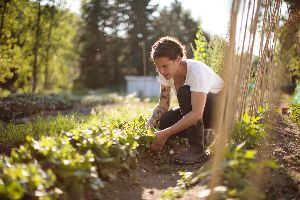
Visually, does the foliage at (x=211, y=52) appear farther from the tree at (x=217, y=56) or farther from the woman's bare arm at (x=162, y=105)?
the woman's bare arm at (x=162, y=105)

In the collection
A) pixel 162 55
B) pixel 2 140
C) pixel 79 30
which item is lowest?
pixel 2 140

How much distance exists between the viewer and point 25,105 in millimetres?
7117

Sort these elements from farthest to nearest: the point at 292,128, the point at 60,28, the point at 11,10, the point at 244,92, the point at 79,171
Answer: the point at 60,28, the point at 11,10, the point at 292,128, the point at 244,92, the point at 79,171

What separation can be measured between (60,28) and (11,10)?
16.5 ft

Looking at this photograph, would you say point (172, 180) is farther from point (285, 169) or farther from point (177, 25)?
point (177, 25)

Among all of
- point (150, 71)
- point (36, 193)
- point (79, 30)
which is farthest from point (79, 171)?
point (79, 30)

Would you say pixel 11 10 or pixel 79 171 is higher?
pixel 11 10

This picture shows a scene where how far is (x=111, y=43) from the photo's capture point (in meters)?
19.8

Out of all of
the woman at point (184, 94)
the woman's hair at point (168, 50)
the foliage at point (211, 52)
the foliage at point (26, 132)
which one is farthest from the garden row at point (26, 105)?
the woman's hair at point (168, 50)

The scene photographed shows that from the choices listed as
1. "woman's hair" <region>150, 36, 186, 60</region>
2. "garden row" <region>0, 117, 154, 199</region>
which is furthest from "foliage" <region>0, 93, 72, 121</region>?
"garden row" <region>0, 117, 154, 199</region>

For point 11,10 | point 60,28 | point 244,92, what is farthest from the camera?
point 60,28

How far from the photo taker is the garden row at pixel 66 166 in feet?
5.90

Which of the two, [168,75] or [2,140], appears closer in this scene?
[168,75]

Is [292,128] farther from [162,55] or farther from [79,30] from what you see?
[79,30]
